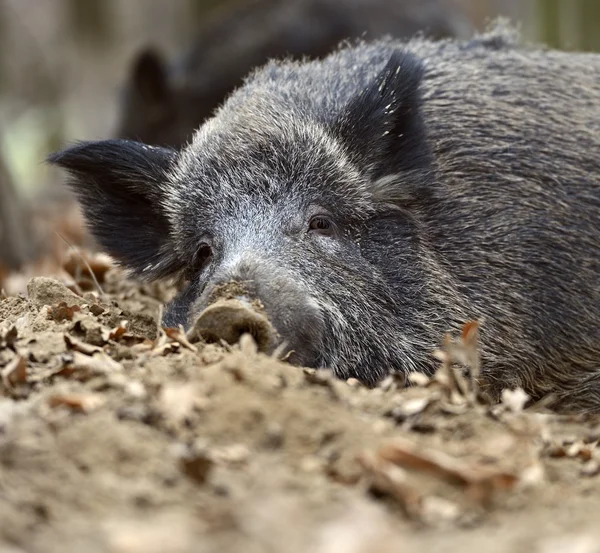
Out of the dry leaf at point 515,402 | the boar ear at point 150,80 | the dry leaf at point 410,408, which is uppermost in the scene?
the boar ear at point 150,80

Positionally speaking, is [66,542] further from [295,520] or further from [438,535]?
[438,535]

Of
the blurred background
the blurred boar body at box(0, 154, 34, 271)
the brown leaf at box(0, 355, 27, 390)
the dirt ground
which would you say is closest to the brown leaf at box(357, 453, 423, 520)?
the dirt ground

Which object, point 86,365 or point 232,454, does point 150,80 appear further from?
point 232,454

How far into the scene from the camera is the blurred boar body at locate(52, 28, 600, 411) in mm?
5031

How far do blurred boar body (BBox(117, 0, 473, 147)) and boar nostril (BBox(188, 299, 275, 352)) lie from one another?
9.04 m

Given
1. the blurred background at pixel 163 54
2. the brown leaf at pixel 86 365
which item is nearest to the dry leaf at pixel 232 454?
the brown leaf at pixel 86 365

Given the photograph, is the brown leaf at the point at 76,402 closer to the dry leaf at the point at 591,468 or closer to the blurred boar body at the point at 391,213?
the blurred boar body at the point at 391,213

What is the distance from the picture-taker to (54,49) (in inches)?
1064

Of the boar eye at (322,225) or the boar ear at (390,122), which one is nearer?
the boar eye at (322,225)

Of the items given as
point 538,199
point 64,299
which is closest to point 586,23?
point 538,199

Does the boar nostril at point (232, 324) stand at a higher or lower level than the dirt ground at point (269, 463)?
higher

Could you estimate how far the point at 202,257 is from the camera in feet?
17.4

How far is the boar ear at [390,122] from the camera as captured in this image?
5.21 m

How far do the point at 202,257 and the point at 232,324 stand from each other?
4.16 feet
